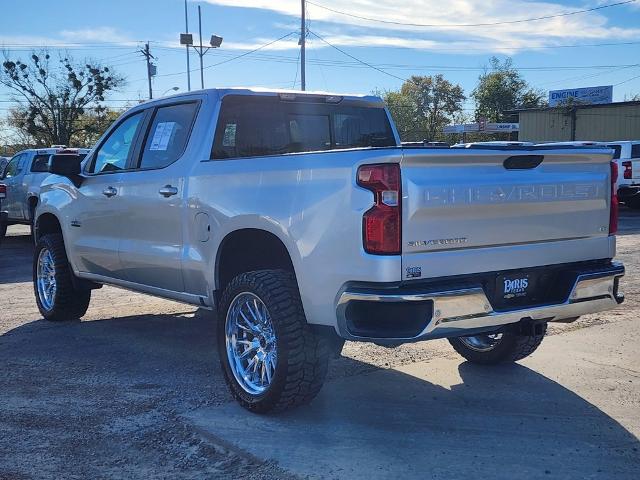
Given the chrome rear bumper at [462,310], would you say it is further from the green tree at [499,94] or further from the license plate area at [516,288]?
the green tree at [499,94]

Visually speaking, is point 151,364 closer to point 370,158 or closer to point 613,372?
point 370,158

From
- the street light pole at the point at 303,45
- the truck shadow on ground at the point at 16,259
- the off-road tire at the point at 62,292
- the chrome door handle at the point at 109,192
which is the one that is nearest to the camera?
the chrome door handle at the point at 109,192

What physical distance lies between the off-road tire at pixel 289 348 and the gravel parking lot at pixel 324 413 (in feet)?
A: 0.62

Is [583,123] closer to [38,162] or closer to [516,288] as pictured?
[38,162]

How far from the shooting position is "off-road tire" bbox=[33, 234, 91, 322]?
6.75 m

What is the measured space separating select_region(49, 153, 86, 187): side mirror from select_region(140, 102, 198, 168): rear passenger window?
1.05 m

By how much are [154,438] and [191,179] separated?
1790 millimetres

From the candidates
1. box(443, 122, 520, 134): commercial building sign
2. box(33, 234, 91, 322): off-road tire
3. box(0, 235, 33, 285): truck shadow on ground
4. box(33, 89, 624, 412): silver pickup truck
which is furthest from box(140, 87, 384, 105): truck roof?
box(443, 122, 520, 134): commercial building sign

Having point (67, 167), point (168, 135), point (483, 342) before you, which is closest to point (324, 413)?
point (483, 342)

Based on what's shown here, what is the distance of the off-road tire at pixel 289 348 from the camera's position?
4.03 metres

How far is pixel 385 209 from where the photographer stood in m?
3.56

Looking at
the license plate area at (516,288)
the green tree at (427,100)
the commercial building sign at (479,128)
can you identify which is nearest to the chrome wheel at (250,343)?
the license plate area at (516,288)

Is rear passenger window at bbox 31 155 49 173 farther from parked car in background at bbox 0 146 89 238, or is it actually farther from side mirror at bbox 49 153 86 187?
side mirror at bbox 49 153 86 187

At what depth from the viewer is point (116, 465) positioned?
3656 millimetres
